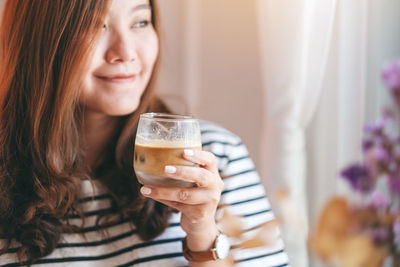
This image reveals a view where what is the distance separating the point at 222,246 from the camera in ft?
4.07

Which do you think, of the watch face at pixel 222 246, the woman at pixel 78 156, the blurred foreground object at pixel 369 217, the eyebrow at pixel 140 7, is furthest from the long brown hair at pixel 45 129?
the blurred foreground object at pixel 369 217

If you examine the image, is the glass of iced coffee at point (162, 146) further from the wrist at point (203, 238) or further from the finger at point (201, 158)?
the wrist at point (203, 238)

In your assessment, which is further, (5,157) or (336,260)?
(5,157)

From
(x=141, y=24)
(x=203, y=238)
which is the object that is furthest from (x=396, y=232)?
(x=141, y=24)

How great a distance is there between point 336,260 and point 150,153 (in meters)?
0.52

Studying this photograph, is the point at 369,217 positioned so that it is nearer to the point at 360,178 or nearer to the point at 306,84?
the point at 360,178

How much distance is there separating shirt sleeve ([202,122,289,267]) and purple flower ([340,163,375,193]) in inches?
34.6

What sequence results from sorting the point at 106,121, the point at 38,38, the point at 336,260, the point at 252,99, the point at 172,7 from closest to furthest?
the point at 336,260
the point at 38,38
the point at 106,121
the point at 252,99
the point at 172,7

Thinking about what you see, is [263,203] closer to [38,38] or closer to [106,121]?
[106,121]

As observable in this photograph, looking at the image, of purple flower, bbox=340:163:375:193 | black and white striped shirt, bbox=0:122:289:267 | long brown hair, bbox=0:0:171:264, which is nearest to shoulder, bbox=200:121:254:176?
black and white striped shirt, bbox=0:122:289:267

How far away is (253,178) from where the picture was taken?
1.53 m

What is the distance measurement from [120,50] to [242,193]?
22.8 inches

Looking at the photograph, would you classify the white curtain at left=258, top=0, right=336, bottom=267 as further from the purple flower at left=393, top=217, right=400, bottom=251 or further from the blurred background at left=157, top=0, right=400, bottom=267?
the purple flower at left=393, top=217, right=400, bottom=251

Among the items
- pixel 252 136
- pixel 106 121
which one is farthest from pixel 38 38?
pixel 252 136
